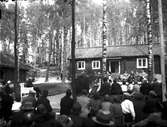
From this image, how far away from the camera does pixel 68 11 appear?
35188 mm

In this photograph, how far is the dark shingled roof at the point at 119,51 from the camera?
121 ft

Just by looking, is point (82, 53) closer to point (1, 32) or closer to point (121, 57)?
point (121, 57)

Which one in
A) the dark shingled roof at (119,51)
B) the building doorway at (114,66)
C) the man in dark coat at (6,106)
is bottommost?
the man in dark coat at (6,106)

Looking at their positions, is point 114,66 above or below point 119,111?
above

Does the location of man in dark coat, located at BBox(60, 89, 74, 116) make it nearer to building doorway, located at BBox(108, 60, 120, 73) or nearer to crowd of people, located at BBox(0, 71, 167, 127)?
crowd of people, located at BBox(0, 71, 167, 127)

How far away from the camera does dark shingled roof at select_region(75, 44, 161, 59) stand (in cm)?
3694

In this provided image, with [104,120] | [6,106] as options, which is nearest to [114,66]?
[6,106]

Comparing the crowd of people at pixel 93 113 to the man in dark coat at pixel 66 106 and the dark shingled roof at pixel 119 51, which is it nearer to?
the man in dark coat at pixel 66 106

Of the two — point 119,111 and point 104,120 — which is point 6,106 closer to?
point 119,111

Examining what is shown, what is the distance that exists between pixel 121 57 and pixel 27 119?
1268 inches

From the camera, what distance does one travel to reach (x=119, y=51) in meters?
38.9

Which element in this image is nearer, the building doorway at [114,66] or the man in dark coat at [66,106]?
the man in dark coat at [66,106]

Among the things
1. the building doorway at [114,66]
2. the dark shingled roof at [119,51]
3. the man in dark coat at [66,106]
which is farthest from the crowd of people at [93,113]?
the building doorway at [114,66]

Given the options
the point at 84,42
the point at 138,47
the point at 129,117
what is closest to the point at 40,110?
the point at 129,117
